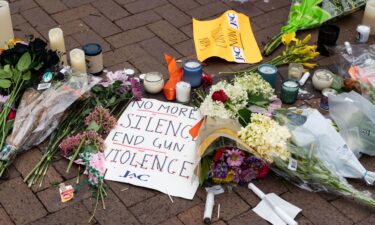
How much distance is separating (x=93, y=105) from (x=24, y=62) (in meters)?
0.48

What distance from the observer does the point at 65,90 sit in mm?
3461

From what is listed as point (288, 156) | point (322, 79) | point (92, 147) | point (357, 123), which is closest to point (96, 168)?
point (92, 147)

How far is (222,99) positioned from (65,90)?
3.02 feet

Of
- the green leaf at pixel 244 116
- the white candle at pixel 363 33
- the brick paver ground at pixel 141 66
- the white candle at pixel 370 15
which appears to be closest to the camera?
the brick paver ground at pixel 141 66

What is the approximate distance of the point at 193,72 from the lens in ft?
12.1

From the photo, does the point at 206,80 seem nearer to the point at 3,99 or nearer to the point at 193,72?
the point at 193,72

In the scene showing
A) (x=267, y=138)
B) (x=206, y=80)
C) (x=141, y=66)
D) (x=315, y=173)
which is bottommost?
(x=141, y=66)

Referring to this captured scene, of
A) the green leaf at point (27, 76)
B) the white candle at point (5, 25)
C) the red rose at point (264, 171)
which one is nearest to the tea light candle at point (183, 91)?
the red rose at point (264, 171)

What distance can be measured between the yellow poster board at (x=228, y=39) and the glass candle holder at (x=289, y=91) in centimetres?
47

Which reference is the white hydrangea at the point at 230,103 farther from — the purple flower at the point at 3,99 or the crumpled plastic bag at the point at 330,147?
the purple flower at the point at 3,99

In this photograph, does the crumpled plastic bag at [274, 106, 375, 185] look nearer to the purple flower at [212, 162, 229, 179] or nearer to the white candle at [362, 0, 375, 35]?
the purple flower at [212, 162, 229, 179]

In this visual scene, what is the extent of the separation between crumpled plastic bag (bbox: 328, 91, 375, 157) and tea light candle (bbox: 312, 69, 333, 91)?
39cm

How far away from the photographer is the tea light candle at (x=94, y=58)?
3.79m

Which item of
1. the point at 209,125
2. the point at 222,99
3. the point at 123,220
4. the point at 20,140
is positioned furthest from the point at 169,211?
the point at 20,140
